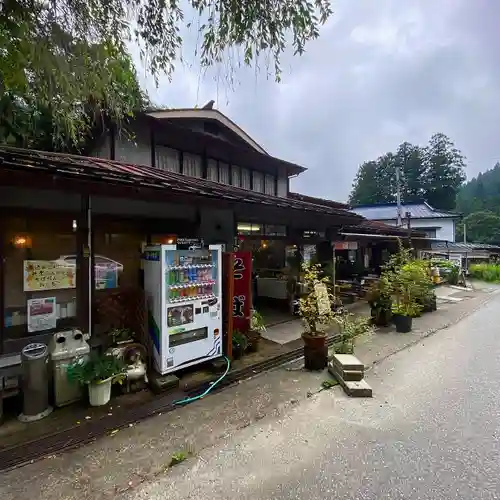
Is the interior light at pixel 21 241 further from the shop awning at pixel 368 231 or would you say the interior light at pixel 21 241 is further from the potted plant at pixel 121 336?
the shop awning at pixel 368 231

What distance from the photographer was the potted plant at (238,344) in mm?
5258

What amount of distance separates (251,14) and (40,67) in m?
2.10

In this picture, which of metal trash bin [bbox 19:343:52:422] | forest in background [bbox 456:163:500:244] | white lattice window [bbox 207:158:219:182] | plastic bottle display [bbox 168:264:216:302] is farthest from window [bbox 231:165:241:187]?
forest in background [bbox 456:163:500:244]

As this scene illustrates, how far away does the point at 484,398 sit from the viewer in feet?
13.5

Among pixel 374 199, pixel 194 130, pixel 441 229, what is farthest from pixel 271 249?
pixel 374 199

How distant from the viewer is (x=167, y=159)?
342 inches

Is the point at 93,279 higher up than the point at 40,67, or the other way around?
the point at 40,67

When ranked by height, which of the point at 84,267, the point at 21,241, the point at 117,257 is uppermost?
the point at 21,241

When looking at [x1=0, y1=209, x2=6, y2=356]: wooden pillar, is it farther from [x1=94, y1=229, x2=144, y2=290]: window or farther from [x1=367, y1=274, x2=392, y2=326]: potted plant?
[x1=367, y1=274, x2=392, y2=326]: potted plant

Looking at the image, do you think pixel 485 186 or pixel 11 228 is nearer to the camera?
pixel 11 228

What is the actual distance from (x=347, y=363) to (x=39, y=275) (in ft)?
14.0

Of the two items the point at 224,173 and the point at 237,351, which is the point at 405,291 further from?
the point at 224,173

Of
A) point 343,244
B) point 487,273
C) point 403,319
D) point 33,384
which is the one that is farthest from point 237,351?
point 487,273

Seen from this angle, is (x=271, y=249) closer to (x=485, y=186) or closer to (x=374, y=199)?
(x=374, y=199)
